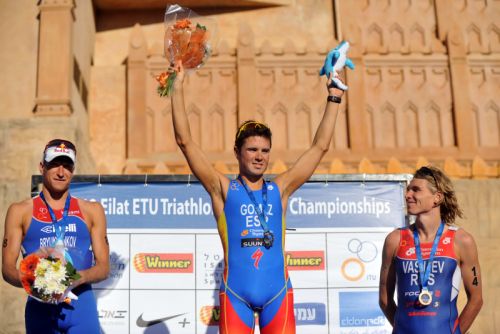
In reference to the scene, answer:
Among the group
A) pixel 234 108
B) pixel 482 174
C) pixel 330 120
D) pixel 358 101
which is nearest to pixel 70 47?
pixel 234 108

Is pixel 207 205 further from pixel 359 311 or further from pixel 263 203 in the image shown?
pixel 263 203

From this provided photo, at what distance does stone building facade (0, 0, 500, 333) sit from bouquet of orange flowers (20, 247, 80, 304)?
914 centimetres

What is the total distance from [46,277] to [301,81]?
1172cm

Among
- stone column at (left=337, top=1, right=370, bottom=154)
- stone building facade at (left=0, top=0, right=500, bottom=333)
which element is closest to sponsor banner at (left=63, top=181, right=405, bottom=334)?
stone building facade at (left=0, top=0, right=500, bottom=333)

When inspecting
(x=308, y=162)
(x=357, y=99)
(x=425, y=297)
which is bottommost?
(x=425, y=297)

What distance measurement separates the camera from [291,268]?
6234 millimetres

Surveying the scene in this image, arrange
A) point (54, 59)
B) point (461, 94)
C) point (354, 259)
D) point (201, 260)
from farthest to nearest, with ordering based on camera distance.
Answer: point (461, 94)
point (54, 59)
point (354, 259)
point (201, 260)

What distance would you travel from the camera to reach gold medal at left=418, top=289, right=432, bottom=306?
3814mm

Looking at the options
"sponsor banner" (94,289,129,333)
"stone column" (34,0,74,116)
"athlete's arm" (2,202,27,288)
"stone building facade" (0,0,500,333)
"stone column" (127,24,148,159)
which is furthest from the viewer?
"stone building facade" (0,0,500,333)

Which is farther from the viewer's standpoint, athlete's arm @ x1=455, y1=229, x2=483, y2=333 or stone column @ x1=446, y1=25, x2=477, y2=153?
stone column @ x1=446, y1=25, x2=477, y2=153

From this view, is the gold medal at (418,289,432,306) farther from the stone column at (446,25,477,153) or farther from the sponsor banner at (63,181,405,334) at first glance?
the stone column at (446,25,477,153)

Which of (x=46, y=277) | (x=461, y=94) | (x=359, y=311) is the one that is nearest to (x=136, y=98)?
(x=461, y=94)

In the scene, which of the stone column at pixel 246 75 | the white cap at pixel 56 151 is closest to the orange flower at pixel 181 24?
the white cap at pixel 56 151

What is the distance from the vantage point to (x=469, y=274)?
3.95 meters
